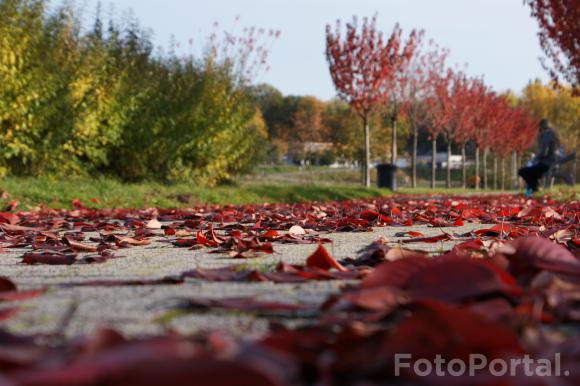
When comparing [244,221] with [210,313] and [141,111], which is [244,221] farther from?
[141,111]

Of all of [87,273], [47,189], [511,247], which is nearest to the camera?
[511,247]

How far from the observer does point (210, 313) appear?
5.13ft

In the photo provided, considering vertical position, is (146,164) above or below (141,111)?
below

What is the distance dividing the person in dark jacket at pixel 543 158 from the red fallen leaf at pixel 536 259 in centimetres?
1472

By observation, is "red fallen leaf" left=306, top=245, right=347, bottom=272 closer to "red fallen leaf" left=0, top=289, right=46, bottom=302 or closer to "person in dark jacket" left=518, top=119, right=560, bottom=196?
"red fallen leaf" left=0, top=289, right=46, bottom=302

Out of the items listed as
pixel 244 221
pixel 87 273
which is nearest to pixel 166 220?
pixel 244 221

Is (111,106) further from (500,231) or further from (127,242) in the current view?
(500,231)

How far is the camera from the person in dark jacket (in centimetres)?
1583

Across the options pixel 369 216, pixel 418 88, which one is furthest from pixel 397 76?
pixel 369 216

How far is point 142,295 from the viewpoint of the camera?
1836 mm

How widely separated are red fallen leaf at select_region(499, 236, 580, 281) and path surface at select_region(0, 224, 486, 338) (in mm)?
535

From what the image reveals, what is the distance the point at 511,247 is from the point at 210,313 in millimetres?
997

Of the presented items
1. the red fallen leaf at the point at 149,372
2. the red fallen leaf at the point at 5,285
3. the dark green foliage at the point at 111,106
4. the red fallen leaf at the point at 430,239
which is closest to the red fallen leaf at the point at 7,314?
the red fallen leaf at the point at 5,285

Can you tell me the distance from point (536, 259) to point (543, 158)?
15.3 m
